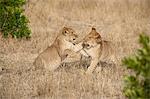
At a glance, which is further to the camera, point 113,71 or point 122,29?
point 122,29

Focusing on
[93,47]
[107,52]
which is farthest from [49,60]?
[107,52]

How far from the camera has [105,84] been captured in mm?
8992

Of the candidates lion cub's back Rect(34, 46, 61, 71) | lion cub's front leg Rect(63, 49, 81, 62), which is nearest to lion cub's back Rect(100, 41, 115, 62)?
lion cub's front leg Rect(63, 49, 81, 62)

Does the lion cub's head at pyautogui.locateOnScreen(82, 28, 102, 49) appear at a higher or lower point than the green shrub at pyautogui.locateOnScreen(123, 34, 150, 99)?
higher

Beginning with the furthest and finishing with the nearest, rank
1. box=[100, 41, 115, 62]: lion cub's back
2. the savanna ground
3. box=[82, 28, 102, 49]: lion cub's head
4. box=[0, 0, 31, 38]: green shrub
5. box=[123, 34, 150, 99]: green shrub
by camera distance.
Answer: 1. box=[100, 41, 115, 62]: lion cub's back
2. box=[82, 28, 102, 49]: lion cub's head
3. the savanna ground
4. box=[0, 0, 31, 38]: green shrub
5. box=[123, 34, 150, 99]: green shrub

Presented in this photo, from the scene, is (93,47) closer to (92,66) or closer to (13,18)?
(92,66)

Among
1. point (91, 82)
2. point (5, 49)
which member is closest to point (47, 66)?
point (91, 82)

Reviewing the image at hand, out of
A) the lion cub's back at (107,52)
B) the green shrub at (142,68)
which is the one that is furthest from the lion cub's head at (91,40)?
the green shrub at (142,68)

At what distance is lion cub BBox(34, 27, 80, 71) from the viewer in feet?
32.7

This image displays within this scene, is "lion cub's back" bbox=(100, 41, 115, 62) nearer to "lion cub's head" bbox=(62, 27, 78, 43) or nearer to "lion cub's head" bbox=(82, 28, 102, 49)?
"lion cub's head" bbox=(82, 28, 102, 49)

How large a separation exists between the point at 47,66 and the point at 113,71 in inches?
47.2

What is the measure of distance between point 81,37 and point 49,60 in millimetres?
3910

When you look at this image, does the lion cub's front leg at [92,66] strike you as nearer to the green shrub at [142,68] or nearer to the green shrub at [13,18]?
the green shrub at [13,18]

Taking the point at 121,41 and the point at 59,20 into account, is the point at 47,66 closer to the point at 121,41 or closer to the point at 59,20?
the point at 121,41
